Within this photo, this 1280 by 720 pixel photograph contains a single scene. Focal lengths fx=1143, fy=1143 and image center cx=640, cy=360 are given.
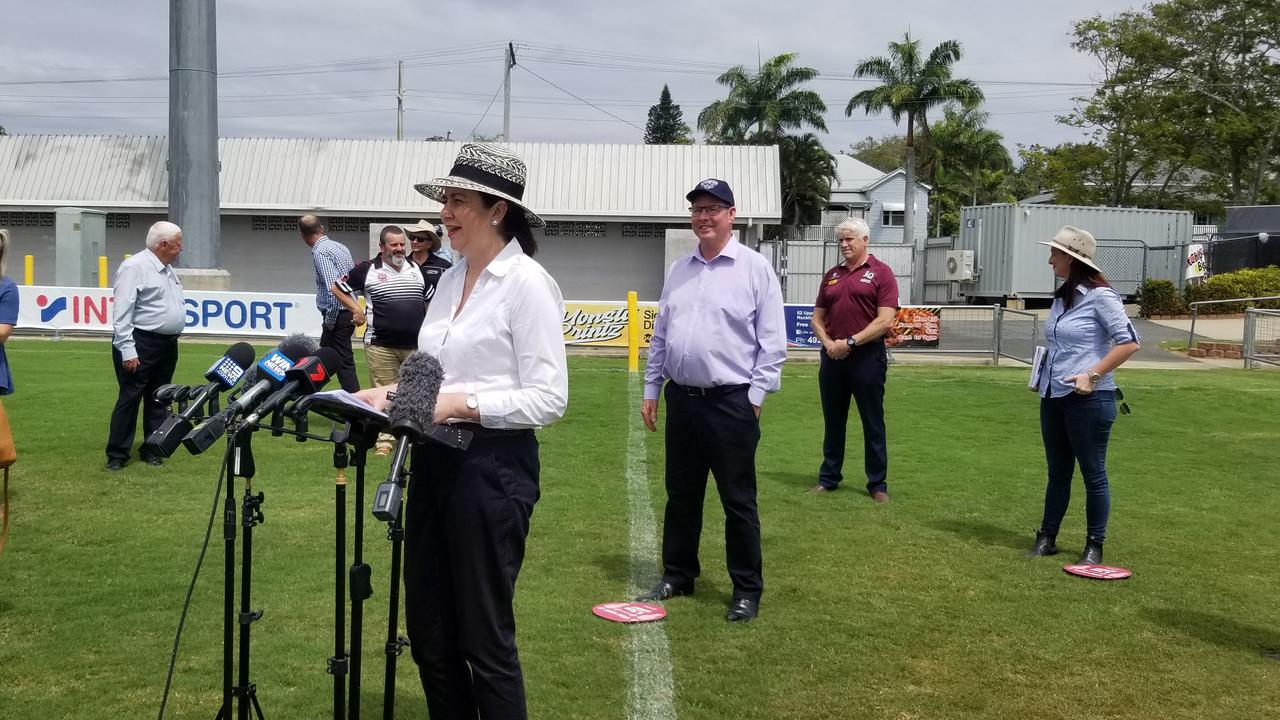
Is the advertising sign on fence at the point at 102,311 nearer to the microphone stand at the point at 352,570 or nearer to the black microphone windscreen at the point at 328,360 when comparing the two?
the black microphone windscreen at the point at 328,360

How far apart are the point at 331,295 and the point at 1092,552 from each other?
24.7 ft

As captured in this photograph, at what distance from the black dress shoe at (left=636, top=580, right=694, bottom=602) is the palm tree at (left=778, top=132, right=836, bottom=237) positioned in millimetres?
53155

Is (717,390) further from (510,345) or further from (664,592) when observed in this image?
(510,345)

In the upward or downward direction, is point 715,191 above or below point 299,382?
above

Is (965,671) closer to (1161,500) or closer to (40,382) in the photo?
(1161,500)

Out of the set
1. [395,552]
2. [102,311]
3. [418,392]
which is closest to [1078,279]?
[395,552]

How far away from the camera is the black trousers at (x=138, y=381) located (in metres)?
9.20

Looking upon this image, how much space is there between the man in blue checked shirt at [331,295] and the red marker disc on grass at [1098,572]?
7021mm

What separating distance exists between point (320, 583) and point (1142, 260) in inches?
1436

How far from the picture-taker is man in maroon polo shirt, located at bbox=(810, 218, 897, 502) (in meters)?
8.65

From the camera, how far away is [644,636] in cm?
559

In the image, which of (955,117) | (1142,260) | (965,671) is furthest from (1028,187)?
(965,671)

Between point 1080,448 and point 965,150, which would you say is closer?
point 1080,448

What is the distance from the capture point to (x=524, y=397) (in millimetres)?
3441
